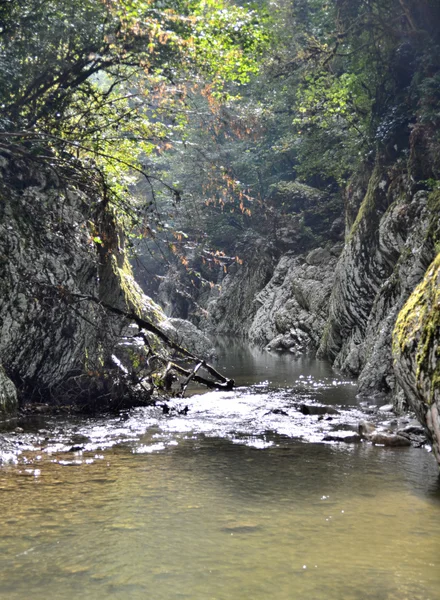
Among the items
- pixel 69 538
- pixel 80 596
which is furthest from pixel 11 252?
pixel 80 596

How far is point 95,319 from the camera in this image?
995 centimetres

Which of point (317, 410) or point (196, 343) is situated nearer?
point (317, 410)

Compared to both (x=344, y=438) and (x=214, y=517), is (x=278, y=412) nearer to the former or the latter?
(x=344, y=438)

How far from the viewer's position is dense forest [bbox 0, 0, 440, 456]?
8641mm

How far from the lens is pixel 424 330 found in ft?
17.0

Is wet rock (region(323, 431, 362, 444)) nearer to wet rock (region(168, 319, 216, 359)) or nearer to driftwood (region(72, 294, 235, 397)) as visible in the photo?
driftwood (region(72, 294, 235, 397))

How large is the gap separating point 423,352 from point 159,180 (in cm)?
426

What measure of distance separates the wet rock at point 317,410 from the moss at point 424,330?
3063mm

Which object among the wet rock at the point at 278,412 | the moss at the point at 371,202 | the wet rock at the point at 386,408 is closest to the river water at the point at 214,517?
the wet rock at the point at 278,412

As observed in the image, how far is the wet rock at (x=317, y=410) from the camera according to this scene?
895 centimetres

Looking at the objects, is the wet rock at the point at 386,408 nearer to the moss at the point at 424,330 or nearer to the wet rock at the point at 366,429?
the wet rock at the point at 366,429

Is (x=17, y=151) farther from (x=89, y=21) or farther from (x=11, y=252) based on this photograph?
(x=89, y=21)

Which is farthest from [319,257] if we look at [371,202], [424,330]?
[424,330]

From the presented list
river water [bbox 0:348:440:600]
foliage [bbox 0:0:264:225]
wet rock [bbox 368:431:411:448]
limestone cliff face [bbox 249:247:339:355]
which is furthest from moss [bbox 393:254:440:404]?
limestone cliff face [bbox 249:247:339:355]
